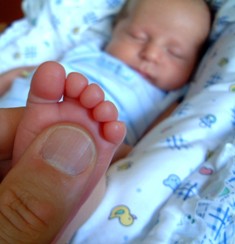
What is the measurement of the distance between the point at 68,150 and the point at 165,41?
2.33ft

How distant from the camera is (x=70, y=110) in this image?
1.60ft

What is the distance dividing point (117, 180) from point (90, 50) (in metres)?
0.62

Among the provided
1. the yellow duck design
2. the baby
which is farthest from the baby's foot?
the baby

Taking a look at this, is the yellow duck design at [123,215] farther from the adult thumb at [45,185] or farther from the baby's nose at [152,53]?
the baby's nose at [152,53]

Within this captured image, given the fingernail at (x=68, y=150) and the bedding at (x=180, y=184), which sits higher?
the fingernail at (x=68, y=150)

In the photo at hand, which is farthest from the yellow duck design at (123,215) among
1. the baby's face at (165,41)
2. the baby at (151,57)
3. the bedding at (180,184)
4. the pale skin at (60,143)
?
the baby's face at (165,41)

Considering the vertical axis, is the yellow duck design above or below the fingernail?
below

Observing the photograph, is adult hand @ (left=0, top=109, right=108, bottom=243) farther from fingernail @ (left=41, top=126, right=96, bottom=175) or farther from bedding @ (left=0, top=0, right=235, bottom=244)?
bedding @ (left=0, top=0, right=235, bottom=244)

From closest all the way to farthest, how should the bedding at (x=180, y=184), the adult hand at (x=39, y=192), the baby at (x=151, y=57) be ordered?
the adult hand at (x=39, y=192)
the bedding at (x=180, y=184)
the baby at (x=151, y=57)

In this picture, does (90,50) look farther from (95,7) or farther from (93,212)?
(93,212)

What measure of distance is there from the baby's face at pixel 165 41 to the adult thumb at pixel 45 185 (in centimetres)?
66

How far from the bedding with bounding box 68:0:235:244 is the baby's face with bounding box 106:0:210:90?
0.85 feet

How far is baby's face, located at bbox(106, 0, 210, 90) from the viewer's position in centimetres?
110

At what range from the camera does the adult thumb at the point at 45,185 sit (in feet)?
1.46
